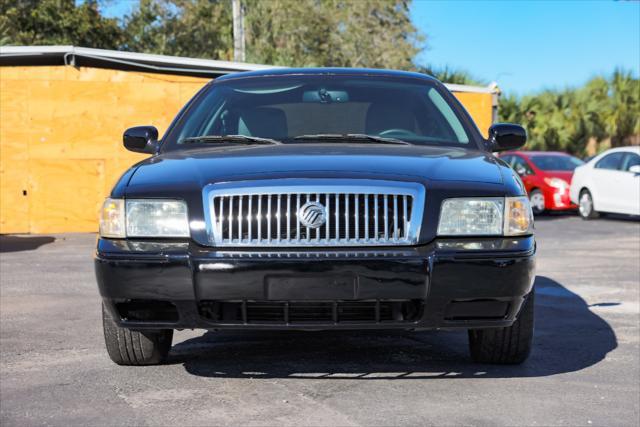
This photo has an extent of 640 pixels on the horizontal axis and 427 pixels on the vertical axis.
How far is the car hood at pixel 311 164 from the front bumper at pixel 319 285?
35 centimetres

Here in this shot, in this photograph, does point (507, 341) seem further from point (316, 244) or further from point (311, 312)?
point (316, 244)

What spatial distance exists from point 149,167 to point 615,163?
1592cm

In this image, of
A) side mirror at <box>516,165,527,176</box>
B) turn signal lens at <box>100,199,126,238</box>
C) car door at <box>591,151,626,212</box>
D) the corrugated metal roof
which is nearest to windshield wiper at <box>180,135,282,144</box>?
turn signal lens at <box>100,199,126,238</box>

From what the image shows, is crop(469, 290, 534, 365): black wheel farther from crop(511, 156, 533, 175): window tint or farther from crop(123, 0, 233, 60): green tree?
crop(123, 0, 233, 60): green tree

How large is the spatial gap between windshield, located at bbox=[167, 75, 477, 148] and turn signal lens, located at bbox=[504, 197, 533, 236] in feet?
3.43

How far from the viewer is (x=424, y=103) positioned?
19.8 feet

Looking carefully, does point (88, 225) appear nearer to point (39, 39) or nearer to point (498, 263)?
point (498, 263)

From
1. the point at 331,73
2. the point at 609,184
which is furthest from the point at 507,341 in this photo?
the point at 609,184

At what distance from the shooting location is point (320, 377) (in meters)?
5.12

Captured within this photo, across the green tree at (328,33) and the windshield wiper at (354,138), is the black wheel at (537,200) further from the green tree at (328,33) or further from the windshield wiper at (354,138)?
the green tree at (328,33)

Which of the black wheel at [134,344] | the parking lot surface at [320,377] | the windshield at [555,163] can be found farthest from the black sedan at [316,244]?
the windshield at [555,163]

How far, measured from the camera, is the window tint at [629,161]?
1895 cm

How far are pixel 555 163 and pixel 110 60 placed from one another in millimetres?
11071

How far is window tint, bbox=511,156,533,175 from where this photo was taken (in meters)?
22.3
